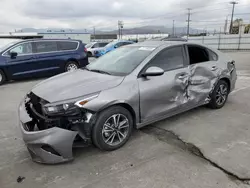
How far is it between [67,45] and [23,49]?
1.85m

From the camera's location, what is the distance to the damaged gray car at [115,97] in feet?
9.18

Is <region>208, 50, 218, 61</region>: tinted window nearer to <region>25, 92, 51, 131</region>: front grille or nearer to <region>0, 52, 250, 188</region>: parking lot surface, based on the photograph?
<region>0, 52, 250, 188</region>: parking lot surface

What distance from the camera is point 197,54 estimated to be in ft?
14.5

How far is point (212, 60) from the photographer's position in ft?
15.1

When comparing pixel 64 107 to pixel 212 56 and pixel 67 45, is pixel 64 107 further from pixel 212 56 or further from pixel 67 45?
pixel 67 45

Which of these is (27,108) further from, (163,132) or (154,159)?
(163,132)

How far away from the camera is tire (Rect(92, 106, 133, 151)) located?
2.99 m

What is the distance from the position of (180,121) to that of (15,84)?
21.5ft

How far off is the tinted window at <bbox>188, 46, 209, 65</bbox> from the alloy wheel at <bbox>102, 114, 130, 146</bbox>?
1.86 m

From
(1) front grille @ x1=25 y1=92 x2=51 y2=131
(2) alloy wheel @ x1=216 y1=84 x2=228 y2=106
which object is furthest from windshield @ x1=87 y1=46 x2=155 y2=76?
(2) alloy wheel @ x1=216 y1=84 x2=228 y2=106

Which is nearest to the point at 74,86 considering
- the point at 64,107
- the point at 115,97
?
the point at 64,107

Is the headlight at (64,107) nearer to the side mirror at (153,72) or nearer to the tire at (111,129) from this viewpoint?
the tire at (111,129)

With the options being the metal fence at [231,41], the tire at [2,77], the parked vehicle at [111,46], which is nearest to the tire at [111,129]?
the tire at [2,77]

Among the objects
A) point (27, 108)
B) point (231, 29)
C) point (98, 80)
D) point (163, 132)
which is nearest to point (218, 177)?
point (163, 132)
